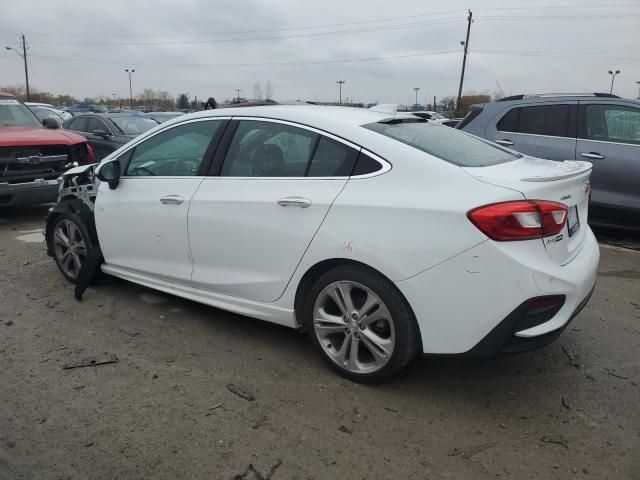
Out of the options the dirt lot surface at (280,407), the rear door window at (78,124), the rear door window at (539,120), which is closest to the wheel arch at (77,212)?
the dirt lot surface at (280,407)

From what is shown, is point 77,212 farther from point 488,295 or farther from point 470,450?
point 470,450

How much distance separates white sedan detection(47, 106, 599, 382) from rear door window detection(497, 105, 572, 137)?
133 inches

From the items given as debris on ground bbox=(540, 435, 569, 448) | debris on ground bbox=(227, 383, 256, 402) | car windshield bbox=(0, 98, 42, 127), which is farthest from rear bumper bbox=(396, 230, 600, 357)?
car windshield bbox=(0, 98, 42, 127)

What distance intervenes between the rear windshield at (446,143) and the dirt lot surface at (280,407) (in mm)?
1311

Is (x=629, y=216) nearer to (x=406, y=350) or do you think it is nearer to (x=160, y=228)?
(x=406, y=350)

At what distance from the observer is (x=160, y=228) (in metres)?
3.94

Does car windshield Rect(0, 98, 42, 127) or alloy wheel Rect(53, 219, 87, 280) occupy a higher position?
car windshield Rect(0, 98, 42, 127)

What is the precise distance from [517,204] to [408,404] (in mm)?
1243

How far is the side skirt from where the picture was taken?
3422 mm

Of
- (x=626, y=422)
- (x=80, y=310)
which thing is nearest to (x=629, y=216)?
(x=626, y=422)

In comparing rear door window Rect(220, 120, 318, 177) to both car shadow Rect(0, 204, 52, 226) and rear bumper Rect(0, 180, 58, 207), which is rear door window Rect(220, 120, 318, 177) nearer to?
rear bumper Rect(0, 180, 58, 207)

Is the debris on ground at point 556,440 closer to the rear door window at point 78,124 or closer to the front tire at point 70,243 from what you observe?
the front tire at point 70,243

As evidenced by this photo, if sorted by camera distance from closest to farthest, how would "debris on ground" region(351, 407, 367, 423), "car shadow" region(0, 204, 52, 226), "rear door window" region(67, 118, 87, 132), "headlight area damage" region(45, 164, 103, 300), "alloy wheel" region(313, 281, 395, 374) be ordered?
1. "debris on ground" region(351, 407, 367, 423)
2. "alloy wheel" region(313, 281, 395, 374)
3. "headlight area damage" region(45, 164, 103, 300)
4. "car shadow" region(0, 204, 52, 226)
5. "rear door window" region(67, 118, 87, 132)

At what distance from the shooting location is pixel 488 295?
2.65 m
